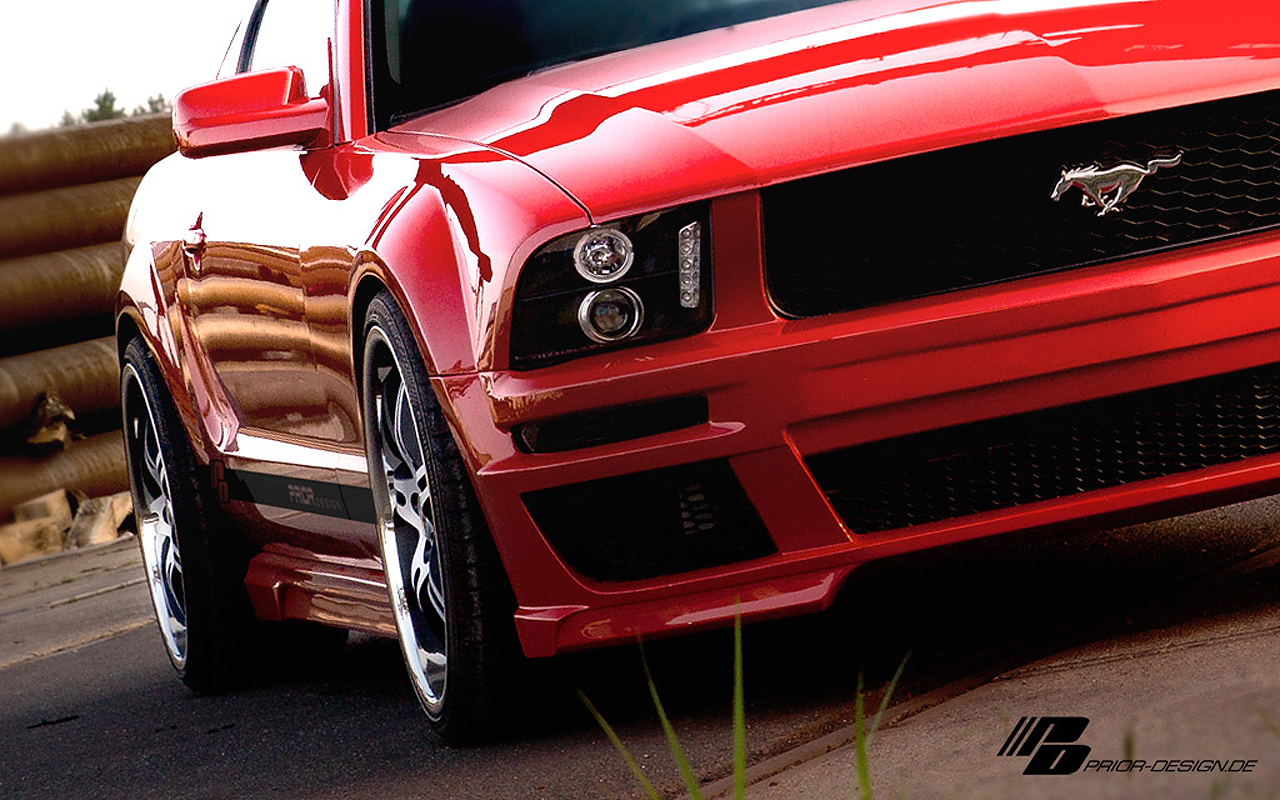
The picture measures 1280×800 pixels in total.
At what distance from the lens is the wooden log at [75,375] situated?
1056 cm

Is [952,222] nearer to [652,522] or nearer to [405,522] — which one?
[652,522]

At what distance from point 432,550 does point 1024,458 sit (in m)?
1.14

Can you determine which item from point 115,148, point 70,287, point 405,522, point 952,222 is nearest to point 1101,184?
point 952,222

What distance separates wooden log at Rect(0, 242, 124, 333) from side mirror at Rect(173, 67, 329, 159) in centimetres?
634

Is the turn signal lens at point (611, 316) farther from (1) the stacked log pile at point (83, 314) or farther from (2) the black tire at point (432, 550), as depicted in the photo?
(1) the stacked log pile at point (83, 314)

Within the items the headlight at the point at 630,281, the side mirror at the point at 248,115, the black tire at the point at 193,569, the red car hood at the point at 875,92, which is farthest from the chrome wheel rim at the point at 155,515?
the headlight at the point at 630,281

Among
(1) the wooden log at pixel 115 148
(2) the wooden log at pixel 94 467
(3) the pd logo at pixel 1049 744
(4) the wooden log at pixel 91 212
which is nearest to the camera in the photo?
(3) the pd logo at pixel 1049 744

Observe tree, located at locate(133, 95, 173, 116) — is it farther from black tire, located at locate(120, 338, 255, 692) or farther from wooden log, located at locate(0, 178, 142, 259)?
black tire, located at locate(120, 338, 255, 692)

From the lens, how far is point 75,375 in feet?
35.1

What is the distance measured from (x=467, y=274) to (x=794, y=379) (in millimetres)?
594

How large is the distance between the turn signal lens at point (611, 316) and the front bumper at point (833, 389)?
4 cm

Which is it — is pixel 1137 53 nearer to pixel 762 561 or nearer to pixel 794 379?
pixel 794 379

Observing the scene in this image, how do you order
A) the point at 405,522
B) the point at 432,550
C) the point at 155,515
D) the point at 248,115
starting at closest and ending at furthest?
the point at 432,550 < the point at 405,522 < the point at 248,115 < the point at 155,515

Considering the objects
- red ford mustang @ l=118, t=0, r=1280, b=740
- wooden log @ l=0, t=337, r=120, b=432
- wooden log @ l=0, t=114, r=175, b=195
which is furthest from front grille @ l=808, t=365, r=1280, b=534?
wooden log @ l=0, t=114, r=175, b=195
